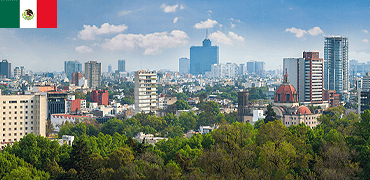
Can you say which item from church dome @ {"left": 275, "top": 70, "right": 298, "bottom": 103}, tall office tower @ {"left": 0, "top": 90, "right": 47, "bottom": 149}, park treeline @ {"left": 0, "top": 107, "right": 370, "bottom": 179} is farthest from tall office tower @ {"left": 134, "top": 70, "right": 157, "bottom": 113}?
park treeline @ {"left": 0, "top": 107, "right": 370, "bottom": 179}

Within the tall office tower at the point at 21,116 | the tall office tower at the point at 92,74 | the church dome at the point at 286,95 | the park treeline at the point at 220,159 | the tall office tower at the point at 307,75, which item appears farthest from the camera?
A: the tall office tower at the point at 92,74

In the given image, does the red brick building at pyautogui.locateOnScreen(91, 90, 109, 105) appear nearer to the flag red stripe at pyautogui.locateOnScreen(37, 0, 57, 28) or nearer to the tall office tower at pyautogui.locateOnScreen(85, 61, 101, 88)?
the tall office tower at pyautogui.locateOnScreen(85, 61, 101, 88)

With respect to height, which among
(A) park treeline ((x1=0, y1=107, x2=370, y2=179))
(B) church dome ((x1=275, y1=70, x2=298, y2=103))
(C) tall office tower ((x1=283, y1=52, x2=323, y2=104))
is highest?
(C) tall office tower ((x1=283, y1=52, x2=323, y2=104))

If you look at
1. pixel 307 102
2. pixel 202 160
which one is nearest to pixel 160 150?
pixel 202 160

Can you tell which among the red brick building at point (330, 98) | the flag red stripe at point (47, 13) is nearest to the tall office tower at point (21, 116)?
the flag red stripe at point (47, 13)

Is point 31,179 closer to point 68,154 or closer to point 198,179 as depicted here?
point 68,154

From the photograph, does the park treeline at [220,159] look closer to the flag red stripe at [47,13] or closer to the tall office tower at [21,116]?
the flag red stripe at [47,13]

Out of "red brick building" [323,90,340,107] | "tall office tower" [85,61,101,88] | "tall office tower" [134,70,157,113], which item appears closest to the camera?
"tall office tower" [134,70,157,113]

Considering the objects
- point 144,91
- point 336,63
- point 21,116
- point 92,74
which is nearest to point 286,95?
point 144,91
